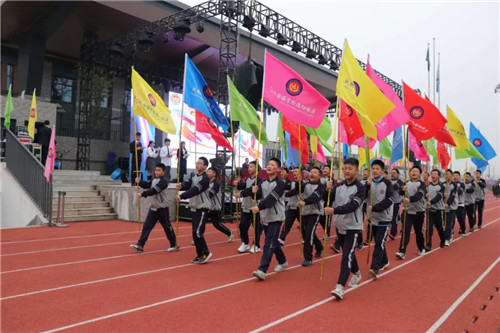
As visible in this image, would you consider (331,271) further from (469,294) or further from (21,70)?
(21,70)

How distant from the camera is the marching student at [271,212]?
5719 millimetres

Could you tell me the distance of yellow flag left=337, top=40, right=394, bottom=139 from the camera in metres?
5.75

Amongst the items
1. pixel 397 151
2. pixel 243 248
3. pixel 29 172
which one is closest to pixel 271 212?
pixel 243 248

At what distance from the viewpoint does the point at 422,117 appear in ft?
26.2

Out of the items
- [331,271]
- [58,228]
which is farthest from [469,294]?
[58,228]

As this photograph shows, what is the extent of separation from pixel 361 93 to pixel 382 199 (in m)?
1.80

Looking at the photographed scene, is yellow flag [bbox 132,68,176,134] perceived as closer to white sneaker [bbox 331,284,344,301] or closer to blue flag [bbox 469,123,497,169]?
white sneaker [bbox 331,284,344,301]

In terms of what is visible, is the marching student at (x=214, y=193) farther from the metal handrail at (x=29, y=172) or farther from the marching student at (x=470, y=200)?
the marching student at (x=470, y=200)

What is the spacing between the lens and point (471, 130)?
39.9 ft

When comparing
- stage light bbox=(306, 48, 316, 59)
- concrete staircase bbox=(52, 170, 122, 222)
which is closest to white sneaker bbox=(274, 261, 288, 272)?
concrete staircase bbox=(52, 170, 122, 222)

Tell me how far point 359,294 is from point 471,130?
940 centimetres

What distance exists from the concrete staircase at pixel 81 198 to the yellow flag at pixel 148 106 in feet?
18.3

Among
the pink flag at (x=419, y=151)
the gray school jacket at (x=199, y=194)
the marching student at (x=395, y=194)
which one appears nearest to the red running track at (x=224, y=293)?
the gray school jacket at (x=199, y=194)

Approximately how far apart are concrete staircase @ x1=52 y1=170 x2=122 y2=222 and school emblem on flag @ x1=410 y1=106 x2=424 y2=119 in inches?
379
